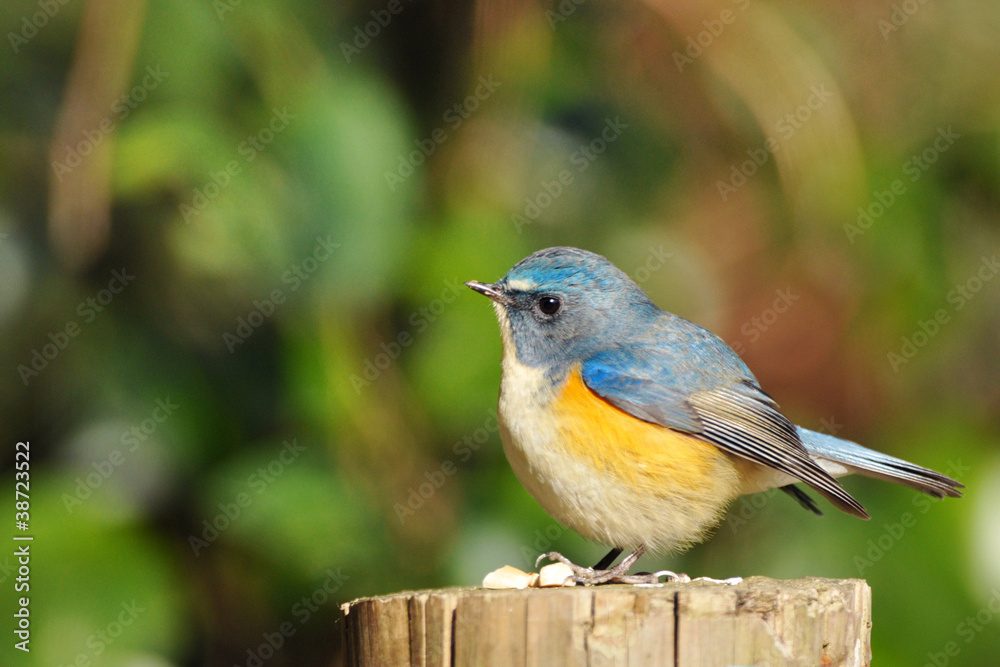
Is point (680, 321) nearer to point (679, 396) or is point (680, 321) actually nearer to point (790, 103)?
point (679, 396)

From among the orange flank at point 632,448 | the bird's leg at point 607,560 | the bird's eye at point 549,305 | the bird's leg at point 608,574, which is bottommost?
the bird's leg at point 607,560

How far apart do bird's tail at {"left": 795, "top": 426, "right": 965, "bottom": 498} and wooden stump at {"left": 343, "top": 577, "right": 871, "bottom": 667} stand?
4.49 feet

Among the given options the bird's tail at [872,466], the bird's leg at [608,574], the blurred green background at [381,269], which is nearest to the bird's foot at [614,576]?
the bird's leg at [608,574]

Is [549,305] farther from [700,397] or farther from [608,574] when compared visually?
[608,574]

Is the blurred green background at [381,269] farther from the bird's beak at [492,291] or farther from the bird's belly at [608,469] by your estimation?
the bird's belly at [608,469]

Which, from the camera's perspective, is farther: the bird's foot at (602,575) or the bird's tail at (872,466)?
the bird's tail at (872,466)

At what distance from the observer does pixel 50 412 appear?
13.2 ft

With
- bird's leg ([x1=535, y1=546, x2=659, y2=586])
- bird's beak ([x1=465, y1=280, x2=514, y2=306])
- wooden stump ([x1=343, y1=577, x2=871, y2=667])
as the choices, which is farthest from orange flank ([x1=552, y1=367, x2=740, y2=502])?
wooden stump ([x1=343, y1=577, x2=871, y2=667])

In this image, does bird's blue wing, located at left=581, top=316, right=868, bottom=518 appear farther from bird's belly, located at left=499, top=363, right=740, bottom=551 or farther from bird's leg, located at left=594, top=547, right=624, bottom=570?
bird's leg, located at left=594, top=547, right=624, bottom=570

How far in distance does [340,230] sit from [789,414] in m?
2.28

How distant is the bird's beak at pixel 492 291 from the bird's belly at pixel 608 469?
0.38 metres

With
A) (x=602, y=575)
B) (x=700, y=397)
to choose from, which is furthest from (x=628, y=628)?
(x=700, y=397)

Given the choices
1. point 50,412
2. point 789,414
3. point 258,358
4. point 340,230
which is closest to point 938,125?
point 789,414

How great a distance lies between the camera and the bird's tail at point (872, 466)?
11.5ft
